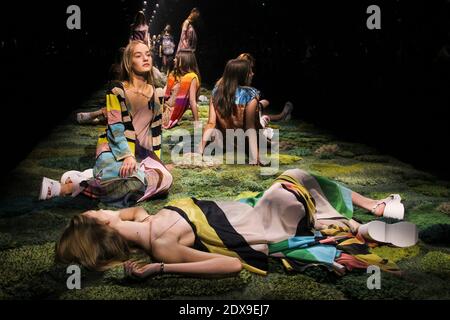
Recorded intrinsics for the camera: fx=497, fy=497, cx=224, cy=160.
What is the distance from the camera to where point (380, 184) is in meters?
6.37

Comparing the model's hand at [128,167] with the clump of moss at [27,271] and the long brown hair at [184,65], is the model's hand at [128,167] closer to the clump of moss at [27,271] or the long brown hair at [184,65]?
the clump of moss at [27,271]

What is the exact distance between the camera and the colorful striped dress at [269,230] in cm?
379

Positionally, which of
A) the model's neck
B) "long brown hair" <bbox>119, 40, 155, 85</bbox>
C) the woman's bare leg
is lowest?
the woman's bare leg

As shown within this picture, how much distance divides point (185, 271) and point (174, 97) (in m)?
7.02

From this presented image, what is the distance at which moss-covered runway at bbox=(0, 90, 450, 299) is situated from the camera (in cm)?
349

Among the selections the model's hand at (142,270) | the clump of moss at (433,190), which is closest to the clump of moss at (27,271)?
the model's hand at (142,270)

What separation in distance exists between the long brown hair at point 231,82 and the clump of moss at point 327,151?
1.61 meters

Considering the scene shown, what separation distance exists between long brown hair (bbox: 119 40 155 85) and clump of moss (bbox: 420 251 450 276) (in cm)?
339

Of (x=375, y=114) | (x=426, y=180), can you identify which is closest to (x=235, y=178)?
(x=426, y=180)

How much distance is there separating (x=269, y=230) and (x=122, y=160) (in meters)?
2.13

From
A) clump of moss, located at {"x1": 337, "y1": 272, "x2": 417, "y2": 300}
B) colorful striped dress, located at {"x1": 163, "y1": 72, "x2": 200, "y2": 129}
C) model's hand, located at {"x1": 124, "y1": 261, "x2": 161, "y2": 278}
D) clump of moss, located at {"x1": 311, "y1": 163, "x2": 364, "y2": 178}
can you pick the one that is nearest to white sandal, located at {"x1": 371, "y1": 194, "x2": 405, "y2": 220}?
clump of moss, located at {"x1": 337, "y1": 272, "x2": 417, "y2": 300}

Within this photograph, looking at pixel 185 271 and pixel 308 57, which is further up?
pixel 308 57

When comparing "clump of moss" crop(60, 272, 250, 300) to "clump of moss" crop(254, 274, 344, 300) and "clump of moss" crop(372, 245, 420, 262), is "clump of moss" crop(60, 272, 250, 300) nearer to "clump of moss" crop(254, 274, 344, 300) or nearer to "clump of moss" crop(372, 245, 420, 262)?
"clump of moss" crop(254, 274, 344, 300)

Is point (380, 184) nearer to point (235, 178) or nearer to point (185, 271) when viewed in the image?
point (235, 178)
